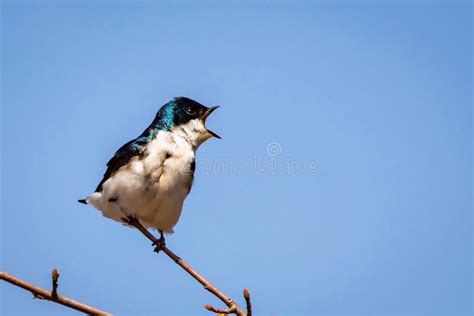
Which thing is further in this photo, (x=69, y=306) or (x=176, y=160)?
(x=176, y=160)

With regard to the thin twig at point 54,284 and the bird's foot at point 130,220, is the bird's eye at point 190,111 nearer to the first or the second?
the bird's foot at point 130,220

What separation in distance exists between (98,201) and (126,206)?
59cm

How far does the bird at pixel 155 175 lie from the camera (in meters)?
7.87

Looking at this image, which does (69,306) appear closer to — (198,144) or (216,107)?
(198,144)

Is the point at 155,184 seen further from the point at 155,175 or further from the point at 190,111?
the point at 190,111

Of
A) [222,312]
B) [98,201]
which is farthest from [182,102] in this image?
[222,312]

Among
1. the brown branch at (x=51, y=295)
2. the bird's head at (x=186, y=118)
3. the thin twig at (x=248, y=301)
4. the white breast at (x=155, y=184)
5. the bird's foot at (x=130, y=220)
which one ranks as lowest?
the brown branch at (x=51, y=295)

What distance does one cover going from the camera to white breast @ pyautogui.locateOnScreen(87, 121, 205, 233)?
7855mm

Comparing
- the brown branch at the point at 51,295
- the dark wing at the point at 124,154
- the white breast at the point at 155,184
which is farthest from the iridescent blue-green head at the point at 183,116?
the brown branch at the point at 51,295

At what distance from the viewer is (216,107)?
894cm

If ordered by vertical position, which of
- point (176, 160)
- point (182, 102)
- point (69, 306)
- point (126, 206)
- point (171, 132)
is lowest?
point (69, 306)

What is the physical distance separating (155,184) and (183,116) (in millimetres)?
1223

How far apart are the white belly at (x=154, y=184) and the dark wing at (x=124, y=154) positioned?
0.29ft

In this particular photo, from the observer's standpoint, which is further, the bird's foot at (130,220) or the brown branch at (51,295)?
the bird's foot at (130,220)
